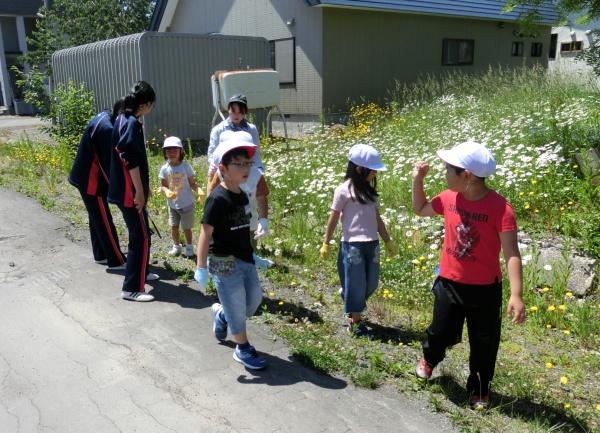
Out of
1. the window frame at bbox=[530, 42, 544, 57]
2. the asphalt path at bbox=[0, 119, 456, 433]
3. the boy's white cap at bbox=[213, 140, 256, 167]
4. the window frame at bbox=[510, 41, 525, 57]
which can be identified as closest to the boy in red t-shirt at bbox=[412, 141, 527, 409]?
the asphalt path at bbox=[0, 119, 456, 433]

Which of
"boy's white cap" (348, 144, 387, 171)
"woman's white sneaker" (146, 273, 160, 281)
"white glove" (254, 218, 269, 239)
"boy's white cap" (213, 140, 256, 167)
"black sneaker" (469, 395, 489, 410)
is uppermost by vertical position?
"boy's white cap" (213, 140, 256, 167)

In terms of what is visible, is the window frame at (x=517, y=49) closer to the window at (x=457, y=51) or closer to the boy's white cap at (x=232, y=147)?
the window at (x=457, y=51)

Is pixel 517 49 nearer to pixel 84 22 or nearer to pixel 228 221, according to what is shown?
pixel 84 22

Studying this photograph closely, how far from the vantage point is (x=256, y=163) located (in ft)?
17.9

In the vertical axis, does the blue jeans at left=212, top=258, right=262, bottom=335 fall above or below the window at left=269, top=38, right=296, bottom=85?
below

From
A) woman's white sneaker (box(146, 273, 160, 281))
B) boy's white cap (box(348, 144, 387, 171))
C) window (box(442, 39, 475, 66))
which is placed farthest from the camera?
window (box(442, 39, 475, 66))

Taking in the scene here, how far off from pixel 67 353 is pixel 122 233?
10.4 feet

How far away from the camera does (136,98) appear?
16.2 feet

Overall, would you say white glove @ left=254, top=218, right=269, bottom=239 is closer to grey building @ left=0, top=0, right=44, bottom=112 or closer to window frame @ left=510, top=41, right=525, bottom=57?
window frame @ left=510, top=41, right=525, bottom=57

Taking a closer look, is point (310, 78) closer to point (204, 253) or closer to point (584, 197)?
point (584, 197)

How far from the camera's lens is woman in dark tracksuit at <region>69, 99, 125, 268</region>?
209 inches

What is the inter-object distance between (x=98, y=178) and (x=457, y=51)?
15227 millimetres

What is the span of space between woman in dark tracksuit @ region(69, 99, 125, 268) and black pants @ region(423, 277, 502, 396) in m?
3.41

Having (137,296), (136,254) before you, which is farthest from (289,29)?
(137,296)
